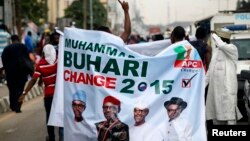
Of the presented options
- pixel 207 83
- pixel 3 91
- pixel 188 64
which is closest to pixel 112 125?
pixel 188 64

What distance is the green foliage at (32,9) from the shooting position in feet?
149

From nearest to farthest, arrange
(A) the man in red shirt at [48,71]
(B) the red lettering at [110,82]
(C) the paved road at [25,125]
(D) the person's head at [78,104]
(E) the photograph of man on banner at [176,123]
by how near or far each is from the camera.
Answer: (E) the photograph of man on banner at [176,123]
(B) the red lettering at [110,82]
(D) the person's head at [78,104]
(A) the man in red shirt at [48,71]
(C) the paved road at [25,125]

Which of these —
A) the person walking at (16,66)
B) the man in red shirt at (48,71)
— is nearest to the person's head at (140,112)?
the man in red shirt at (48,71)

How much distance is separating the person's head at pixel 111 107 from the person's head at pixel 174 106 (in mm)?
443

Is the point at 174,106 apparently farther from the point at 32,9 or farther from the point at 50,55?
the point at 32,9

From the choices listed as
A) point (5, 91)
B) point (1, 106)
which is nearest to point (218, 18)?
point (5, 91)

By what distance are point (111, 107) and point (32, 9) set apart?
42788 millimetres

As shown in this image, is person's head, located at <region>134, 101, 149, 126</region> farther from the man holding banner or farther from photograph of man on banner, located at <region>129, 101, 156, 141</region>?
the man holding banner

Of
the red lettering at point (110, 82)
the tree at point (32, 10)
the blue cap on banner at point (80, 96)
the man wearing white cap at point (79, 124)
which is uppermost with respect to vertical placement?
the tree at point (32, 10)

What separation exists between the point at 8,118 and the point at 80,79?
855 cm

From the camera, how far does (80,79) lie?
20.6 ft

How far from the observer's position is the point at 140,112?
238 inches

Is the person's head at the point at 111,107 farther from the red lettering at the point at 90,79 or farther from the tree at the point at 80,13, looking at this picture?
the tree at the point at 80,13

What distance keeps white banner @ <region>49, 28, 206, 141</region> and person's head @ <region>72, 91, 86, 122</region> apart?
0.03 meters
